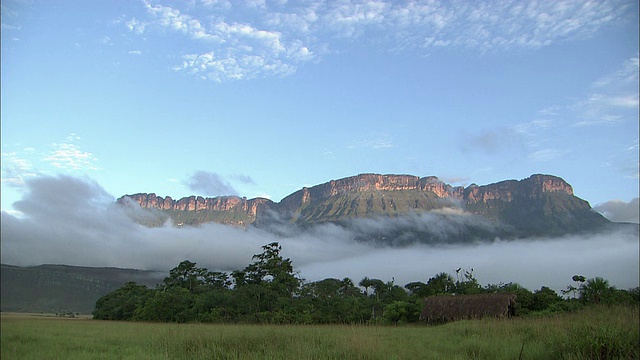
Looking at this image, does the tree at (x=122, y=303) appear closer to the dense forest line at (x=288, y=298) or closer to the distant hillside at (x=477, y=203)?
the dense forest line at (x=288, y=298)

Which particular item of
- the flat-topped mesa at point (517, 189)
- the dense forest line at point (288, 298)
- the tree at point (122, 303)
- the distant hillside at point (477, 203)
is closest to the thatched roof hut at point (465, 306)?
the dense forest line at point (288, 298)

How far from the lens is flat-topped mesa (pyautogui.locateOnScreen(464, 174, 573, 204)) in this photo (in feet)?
548

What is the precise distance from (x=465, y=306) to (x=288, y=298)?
20909mm

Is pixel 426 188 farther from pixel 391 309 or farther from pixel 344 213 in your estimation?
pixel 391 309

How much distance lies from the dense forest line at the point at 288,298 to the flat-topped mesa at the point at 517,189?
122782 mm

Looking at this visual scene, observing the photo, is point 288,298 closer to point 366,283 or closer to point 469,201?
point 366,283

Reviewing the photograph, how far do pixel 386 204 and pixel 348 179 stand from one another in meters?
23.4

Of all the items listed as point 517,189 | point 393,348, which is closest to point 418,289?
point 393,348

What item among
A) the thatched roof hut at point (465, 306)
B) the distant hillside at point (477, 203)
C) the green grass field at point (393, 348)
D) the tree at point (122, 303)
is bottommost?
the tree at point (122, 303)

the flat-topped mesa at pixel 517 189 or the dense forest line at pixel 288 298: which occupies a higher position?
the flat-topped mesa at pixel 517 189

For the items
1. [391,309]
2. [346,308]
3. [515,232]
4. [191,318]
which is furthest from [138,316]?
[515,232]

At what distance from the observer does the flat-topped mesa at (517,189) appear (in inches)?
6575

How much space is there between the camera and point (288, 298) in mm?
50938

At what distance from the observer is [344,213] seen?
180m
